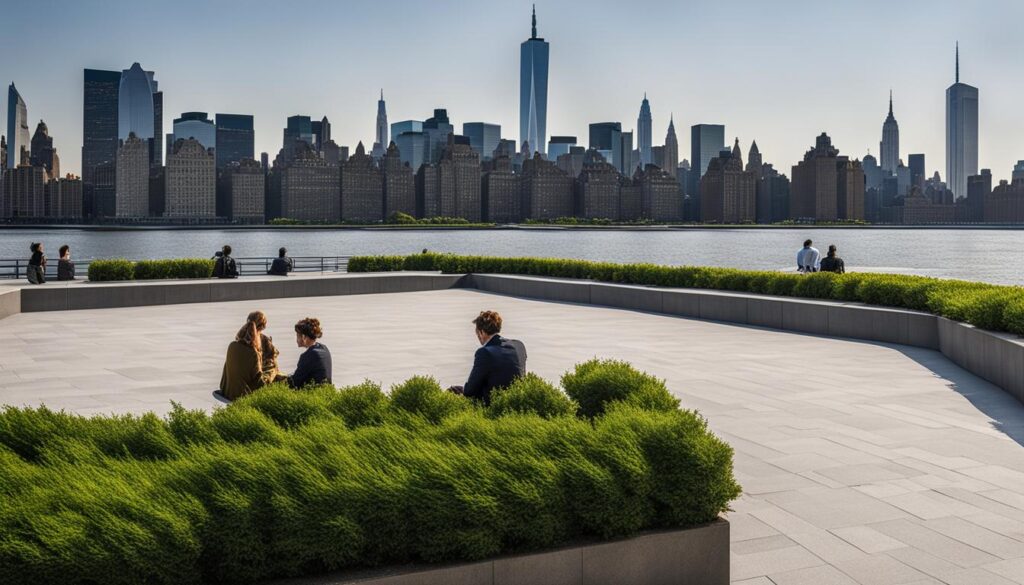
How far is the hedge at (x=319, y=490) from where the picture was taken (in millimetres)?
4117

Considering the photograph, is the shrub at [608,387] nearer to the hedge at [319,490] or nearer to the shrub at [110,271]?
the hedge at [319,490]

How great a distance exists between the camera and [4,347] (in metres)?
15.6

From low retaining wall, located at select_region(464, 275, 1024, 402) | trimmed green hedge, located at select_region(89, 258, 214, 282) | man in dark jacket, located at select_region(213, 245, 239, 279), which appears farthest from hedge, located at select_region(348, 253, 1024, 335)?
trimmed green hedge, located at select_region(89, 258, 214, 282)

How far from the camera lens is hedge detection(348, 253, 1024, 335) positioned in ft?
42.5

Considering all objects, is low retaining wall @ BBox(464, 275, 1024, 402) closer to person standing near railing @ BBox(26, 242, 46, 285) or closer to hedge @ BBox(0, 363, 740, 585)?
hedge @ BBox(0, 363, 740, 585)

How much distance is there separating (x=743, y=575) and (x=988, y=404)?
662 centimetres

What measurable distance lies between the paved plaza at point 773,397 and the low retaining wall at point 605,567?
1.65ft

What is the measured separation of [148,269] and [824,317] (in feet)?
63.0

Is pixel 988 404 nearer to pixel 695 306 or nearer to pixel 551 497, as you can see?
pixel 551 497

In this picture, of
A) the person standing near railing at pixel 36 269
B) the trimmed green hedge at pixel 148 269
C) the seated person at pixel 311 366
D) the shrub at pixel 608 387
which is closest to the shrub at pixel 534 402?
the shrub at pixel 608 387

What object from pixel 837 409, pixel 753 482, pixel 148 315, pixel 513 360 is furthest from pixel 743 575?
pixel 148 315

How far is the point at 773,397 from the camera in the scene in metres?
11.0

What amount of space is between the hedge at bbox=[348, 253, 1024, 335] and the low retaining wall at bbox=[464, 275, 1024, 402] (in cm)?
30

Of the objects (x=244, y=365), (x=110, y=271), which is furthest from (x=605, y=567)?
(x=110, y=271)
